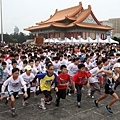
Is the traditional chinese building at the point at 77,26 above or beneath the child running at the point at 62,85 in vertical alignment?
above

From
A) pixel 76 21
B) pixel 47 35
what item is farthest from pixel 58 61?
pixel 47 35

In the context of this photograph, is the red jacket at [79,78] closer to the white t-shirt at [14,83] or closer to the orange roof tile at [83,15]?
Answer: the white t-shirt at [14,83]

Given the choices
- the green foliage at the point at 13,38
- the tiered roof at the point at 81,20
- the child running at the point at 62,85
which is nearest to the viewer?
the child running at the point at 62,85

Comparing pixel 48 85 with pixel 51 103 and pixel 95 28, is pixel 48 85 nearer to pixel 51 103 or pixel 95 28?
pixel 51 103

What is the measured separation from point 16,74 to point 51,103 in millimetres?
1561

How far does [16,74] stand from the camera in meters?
5.09

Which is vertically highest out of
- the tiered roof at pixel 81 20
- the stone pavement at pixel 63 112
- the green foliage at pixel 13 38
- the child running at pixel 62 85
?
the tiered roof at pixel 81 20

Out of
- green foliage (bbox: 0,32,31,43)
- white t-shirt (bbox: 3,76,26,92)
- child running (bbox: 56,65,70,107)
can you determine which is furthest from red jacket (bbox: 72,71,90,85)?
green foliage (bbox: 0,32,31,43)

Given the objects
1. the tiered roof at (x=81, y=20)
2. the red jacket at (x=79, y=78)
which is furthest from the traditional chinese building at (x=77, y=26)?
the red jacket at (x=79, y=78)

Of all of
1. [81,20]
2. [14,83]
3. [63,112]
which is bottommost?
[63,112]

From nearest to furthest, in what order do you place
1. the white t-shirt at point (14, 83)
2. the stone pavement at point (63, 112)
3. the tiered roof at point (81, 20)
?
1. the stone pavement at point (63, 112)
2. the white t-shirt at point (14, 83)
3. the tiered roof at point (81, 20)

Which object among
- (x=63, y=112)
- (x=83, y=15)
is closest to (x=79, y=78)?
(x=63, y=112)

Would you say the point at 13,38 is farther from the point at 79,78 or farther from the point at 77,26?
the point at 79,78

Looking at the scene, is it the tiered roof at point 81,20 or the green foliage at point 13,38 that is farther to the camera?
the green foliage at point 13,38
